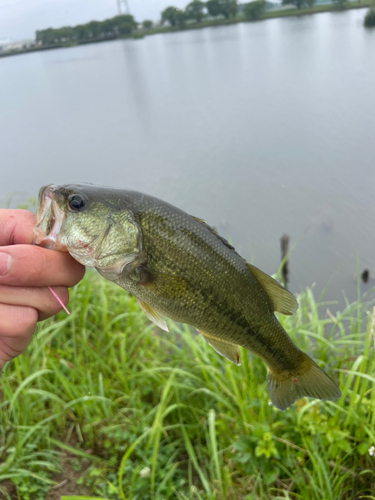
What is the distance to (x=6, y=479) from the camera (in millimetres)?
2189

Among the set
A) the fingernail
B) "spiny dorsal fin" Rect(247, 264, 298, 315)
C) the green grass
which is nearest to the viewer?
the fingernail

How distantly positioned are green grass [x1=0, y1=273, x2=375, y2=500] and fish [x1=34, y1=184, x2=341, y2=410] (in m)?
1.06

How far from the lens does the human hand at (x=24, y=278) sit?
1190 millimetres

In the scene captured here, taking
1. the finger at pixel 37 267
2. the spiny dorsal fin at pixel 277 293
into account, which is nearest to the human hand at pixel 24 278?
the finger at pixel 37 267

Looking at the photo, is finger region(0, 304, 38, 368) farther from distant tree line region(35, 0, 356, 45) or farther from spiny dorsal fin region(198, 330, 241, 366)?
distant tree line region(35, 0, 356, 45)

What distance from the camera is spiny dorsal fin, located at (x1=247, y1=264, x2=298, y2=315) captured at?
1.43m

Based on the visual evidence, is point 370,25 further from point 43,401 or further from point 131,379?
point 43,401

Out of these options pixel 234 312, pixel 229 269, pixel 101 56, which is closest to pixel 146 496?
pixel 234 312

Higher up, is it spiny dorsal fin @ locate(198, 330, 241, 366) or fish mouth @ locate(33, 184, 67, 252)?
fish mouth @ locate(33, 184, 67, 252)

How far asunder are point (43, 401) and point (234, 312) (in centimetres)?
207

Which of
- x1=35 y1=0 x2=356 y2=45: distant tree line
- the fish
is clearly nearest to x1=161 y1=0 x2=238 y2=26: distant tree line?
x1=35 y1=0 x2=356 y2=45: distant tree line

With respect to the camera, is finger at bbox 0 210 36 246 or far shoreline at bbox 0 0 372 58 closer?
finger at bbox 0 210 36 246

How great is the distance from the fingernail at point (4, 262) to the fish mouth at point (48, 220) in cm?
14

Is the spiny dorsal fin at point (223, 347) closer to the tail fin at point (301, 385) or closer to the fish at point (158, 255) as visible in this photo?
the fish at point (158, 255)
